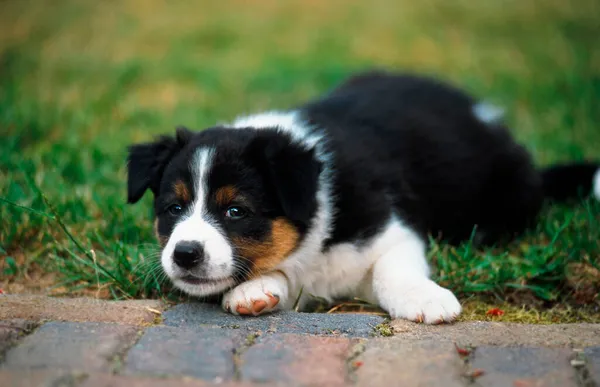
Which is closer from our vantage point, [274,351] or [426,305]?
[274,351]

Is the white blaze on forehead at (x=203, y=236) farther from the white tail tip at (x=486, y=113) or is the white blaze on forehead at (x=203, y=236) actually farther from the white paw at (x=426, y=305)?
the white tail tip at (x=486, y=113)

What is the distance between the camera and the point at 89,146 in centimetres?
564

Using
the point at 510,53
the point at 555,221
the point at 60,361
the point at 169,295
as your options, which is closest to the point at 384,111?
the point at 555,221

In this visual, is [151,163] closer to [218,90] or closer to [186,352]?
[186,352]

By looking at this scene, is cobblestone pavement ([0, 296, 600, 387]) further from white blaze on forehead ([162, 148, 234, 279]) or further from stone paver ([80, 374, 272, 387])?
white blaze on forehead ([162, 148, 234, 279])

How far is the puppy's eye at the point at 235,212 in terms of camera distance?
346cm

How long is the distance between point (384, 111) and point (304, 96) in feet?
9.69

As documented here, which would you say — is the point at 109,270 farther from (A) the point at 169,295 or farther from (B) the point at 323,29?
(B) the point at 323,29

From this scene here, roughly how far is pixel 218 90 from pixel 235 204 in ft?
14.3

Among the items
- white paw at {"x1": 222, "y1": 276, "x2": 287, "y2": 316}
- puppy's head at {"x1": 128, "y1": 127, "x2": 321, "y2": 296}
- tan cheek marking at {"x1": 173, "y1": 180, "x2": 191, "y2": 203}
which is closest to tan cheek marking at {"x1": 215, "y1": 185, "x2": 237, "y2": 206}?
puppy's head at {"x1": 128, "y1": 127, "x2": 321, "y2": 296}

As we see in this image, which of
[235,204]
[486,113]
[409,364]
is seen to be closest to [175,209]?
[235,204]

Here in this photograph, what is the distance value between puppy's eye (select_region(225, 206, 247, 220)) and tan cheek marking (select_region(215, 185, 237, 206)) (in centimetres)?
4

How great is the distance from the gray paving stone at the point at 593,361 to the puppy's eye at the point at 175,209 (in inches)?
74.3

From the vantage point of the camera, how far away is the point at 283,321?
10.6 ft
